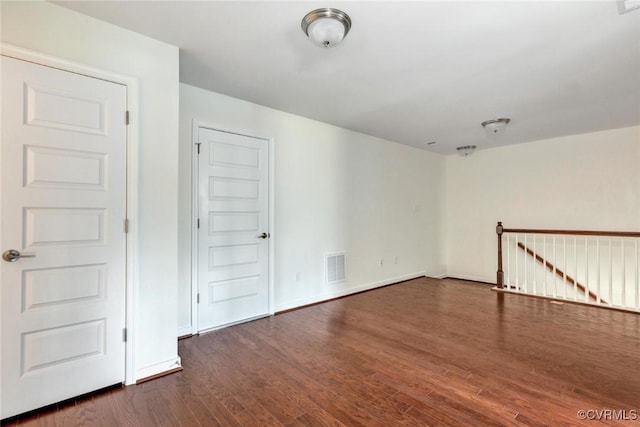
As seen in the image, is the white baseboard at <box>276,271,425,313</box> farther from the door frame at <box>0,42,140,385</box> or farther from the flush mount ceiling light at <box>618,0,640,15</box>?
the flush mount ceiling light at <box>618,0,640,15</box>

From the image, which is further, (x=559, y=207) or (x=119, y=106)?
(x=559, y=207)

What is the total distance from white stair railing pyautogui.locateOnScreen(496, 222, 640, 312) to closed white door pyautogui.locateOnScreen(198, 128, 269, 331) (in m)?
3.92

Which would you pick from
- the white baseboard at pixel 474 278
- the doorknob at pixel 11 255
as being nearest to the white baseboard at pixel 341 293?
the white baseboard at pixel 474 278

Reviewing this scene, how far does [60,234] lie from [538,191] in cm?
639

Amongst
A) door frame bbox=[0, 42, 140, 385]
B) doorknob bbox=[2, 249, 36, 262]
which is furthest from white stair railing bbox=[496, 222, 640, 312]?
doorknob bbox=[2, 249, 36, 262]

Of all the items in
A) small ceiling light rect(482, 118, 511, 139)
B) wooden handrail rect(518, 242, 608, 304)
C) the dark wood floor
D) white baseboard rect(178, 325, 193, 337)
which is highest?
small ceiling light rect(482, 118, 511, 139)

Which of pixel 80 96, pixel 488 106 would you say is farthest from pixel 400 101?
pixel 80 96

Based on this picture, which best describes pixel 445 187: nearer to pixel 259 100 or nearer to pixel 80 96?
pixel 259 100

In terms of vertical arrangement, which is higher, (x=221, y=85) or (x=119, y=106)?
(x=221, y=85)

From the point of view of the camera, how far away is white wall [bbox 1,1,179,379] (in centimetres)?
200

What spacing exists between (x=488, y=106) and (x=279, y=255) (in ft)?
10.1

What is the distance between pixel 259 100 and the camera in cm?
332

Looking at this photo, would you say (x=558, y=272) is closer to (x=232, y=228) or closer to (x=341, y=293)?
(x=341, y=293)

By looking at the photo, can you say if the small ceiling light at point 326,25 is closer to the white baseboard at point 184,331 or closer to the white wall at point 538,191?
the white baseboard at point 184,331
